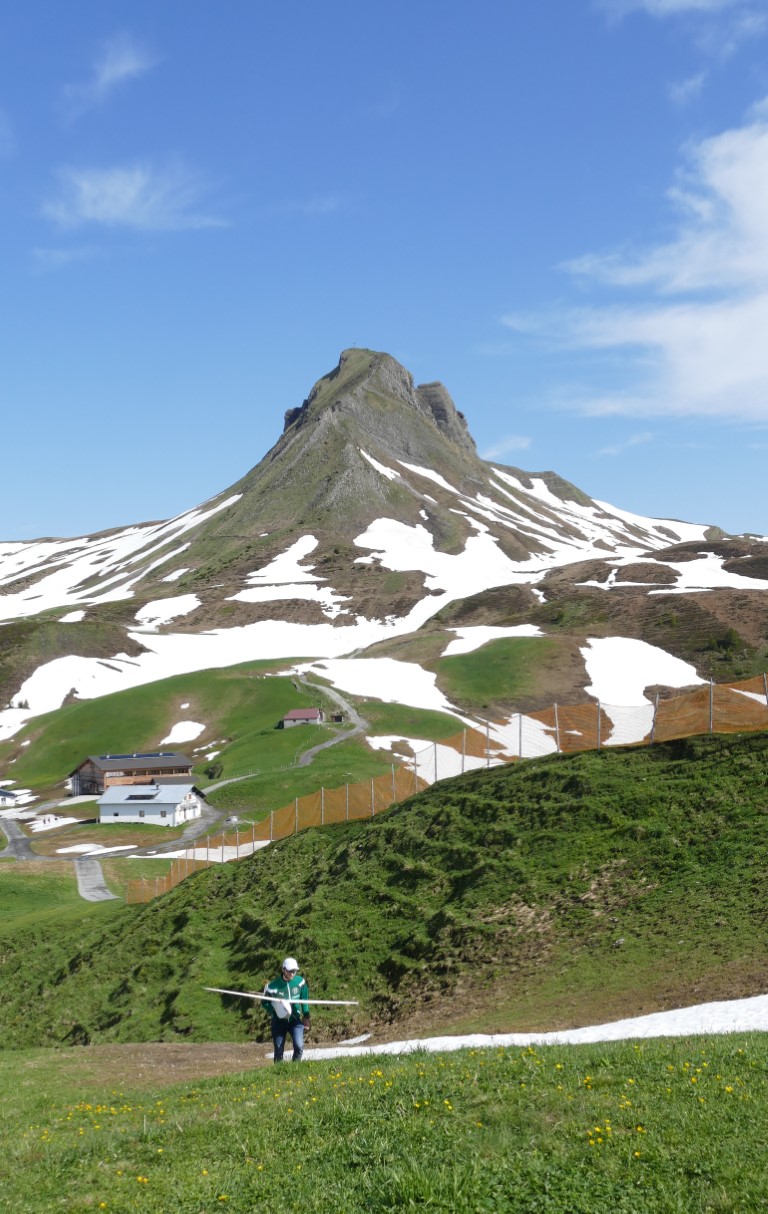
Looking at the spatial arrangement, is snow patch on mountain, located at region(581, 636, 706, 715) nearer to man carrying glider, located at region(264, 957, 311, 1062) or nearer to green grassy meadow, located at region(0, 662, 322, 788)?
green grassy meadow, located at region(0, 662, 322, 788)

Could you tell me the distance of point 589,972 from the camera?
81.8 feet

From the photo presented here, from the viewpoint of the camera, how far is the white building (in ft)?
324

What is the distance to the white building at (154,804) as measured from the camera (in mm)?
98812

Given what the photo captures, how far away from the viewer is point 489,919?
30188mm

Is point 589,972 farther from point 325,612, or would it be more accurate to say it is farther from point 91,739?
point 325,612

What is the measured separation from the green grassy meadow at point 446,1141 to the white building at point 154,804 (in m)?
85.1

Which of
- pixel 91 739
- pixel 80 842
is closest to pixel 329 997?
pixel 80 842

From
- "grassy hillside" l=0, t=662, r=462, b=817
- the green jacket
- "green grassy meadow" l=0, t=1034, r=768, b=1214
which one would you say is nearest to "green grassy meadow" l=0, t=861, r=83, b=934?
"grassy hillside" l=0, t=662, r=462, b=817

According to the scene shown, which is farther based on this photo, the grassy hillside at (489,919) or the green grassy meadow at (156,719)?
the green grassy meadow at (156,719)

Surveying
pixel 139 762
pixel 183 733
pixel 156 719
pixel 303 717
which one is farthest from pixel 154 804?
pixel 156 719

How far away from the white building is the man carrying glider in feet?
266

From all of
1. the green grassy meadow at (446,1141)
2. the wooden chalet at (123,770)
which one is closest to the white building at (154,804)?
the wooden chalet at (123,770)

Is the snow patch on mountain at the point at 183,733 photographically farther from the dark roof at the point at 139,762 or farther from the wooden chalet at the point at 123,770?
the dark roof at the point at 139,762

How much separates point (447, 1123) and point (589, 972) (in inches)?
542
